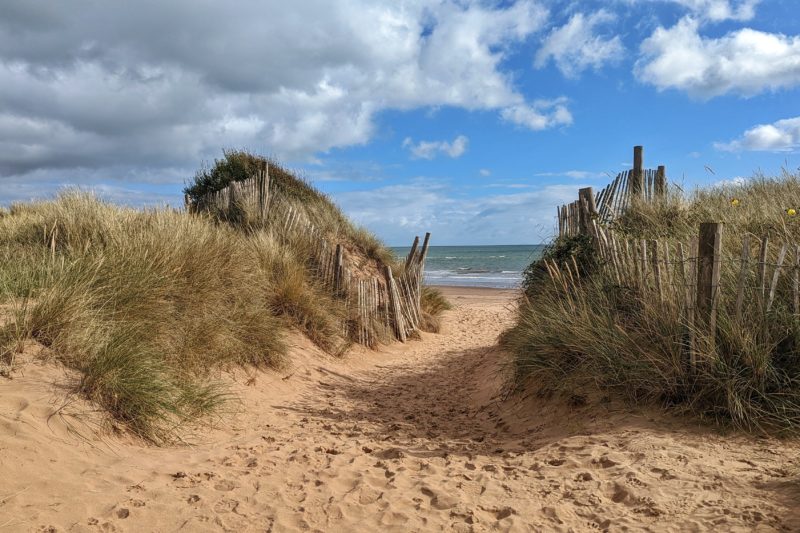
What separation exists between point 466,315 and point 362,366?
7.48 meters

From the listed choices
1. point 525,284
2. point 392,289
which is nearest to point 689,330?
point 525,284

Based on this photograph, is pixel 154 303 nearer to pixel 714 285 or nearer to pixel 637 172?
pixel 714 285

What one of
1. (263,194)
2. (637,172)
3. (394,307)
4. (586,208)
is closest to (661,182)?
(637,172)

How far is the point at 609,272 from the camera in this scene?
20.6ft

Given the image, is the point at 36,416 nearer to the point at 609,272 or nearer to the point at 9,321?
the point at 9,321

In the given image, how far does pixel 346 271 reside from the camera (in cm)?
1034

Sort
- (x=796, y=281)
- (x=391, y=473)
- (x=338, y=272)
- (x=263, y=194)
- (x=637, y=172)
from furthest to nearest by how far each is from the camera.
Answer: (x=263, y=194) → (x=637, y=172) → (x=338, y=272) → (x=796, y=281) → (x=391, y=473)

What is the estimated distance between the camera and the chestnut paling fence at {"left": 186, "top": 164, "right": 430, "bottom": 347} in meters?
10.2

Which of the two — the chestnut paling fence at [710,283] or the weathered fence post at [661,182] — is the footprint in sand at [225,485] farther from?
the weathered fence post at [661,182]

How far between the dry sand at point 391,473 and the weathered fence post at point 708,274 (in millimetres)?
940

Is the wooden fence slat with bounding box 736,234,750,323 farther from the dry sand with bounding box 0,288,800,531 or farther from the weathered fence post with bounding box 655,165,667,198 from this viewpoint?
the weathered fence post with bounding box 655,165,667,198

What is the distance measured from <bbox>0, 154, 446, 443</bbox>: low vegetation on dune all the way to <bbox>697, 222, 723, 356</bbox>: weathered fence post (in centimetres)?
449

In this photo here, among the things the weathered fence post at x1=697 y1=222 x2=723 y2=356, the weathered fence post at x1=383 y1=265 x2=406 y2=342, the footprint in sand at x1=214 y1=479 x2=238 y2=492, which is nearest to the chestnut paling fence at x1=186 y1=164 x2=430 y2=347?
the weathered fence post at x1=383 y1=265 x2=406 y2=342

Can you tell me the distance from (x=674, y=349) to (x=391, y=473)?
2.68 meters
